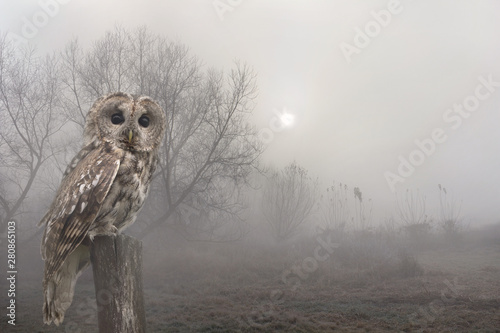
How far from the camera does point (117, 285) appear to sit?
2.62m

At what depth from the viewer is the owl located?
281 cm

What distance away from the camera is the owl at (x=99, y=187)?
281 cm

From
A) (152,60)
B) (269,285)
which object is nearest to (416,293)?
(269,285)

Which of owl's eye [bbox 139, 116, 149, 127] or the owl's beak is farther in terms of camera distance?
owl's eye [bbox 139, 116, 149, 127]

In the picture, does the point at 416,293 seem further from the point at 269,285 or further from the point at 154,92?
the point at 154,92

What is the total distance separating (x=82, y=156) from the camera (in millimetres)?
3312

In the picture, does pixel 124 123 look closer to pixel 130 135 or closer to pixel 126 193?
pixel 130 135

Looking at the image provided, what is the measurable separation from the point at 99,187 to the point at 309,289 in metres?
11.9

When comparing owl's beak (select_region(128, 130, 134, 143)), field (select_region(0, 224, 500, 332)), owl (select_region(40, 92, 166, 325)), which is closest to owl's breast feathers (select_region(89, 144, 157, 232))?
owl (select_region(40, 92, 166, 325))

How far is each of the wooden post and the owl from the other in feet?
0.86

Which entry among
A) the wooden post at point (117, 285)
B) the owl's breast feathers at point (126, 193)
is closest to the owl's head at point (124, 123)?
the owl's breast feathers at point (126, 193)

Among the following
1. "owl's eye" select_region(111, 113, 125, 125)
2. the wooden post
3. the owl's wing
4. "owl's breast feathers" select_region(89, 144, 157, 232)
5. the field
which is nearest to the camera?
the wooden post

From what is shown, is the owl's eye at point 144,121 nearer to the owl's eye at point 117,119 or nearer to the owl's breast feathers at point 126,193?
the owl's eye at point 117,119

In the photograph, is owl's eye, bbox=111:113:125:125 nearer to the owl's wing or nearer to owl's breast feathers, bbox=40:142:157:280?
owl's breast feathers, bbox=40:142:157:280
